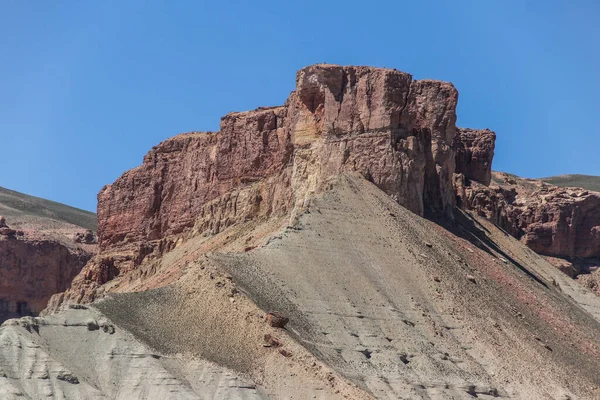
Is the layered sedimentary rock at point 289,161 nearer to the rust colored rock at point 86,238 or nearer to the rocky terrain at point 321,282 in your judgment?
the rocky terrain at point 321,282

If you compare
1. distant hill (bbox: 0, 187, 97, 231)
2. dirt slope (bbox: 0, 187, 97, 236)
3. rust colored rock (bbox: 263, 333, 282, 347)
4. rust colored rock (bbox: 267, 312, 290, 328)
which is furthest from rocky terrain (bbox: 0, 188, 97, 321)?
rust colored rock (bbox: 263, 333, 282, 347)

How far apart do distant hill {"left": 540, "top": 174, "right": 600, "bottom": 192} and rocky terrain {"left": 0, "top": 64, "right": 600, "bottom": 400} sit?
2369 inches

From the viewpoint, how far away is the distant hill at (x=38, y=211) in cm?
16588

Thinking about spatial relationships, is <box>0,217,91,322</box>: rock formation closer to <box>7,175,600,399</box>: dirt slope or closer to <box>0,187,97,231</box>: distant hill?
<box>0,187,97,231</box>: distant hill

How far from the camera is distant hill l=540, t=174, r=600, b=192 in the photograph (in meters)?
176

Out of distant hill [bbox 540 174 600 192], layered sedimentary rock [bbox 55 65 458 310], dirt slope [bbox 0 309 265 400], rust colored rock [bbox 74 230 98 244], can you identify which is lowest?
dirt slope [bbox 0 309 265 400]

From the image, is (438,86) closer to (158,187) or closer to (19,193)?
(158,187)

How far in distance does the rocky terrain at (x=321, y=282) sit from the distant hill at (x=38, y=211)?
49.4m

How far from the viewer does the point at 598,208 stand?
138m

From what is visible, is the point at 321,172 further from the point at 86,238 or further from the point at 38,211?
the point at 38,211

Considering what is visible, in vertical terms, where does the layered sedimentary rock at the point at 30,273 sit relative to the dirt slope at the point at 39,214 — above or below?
below

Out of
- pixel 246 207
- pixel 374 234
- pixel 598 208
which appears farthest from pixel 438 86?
pixel 598 208

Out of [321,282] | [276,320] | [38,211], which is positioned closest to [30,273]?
[38,211]

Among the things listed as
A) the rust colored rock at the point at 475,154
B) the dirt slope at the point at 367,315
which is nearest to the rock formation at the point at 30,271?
the rust colored rock at the point at 475,154
